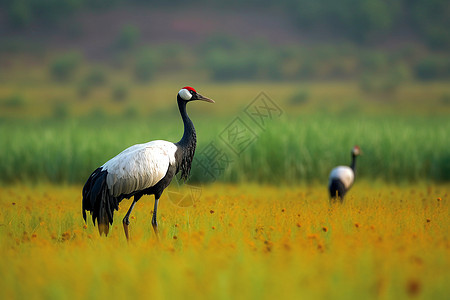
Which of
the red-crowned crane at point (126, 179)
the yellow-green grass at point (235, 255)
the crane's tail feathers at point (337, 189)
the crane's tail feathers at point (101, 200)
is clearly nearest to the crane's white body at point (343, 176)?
the crane's tail feathers at point (337, 189)

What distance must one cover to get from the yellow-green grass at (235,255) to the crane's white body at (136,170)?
598 mm

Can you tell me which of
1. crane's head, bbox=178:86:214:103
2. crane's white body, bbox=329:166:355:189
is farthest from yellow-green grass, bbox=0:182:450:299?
crane's head, bbox=178:86:214:103

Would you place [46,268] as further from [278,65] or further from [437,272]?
[278,65]

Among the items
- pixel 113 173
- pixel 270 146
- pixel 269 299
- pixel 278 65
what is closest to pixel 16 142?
pixel 270 146

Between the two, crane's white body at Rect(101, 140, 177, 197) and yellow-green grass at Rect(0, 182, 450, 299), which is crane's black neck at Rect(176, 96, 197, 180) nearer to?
crane's white body at Rect(101, 140, 177, 197)

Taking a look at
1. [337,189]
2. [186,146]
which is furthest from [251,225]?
[337,189]

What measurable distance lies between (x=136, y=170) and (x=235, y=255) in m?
1.86

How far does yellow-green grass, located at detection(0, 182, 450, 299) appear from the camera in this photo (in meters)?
3.78

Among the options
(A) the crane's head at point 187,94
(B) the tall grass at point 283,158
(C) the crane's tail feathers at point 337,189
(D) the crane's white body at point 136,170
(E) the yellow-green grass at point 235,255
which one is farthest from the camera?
(B) the tall grass at point 283,158

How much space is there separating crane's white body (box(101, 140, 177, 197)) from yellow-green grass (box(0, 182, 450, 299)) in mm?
598

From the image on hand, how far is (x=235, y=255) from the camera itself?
184 inches

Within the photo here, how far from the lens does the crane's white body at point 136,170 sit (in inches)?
235

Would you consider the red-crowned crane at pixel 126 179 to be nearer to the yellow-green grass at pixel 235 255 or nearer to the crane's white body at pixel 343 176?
the yellow-green grass at pixel 235 255

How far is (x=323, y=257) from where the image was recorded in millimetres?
4625
